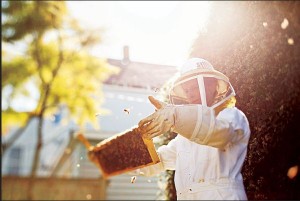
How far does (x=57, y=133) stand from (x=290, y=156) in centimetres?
1943

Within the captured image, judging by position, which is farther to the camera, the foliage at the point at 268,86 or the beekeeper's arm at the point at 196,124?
the foliage at the point at 268,86

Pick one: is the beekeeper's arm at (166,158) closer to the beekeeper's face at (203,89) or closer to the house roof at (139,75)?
the beekeeper's face at (203,89)

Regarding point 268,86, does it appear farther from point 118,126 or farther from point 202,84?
point 118,126

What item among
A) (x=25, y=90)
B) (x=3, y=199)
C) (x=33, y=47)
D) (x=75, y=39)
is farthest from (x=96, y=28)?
(x=3, y=199)

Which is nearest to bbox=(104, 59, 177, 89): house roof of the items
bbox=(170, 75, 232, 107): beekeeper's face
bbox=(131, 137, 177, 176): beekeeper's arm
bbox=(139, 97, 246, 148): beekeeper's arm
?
bbox=(131, 137, 177, 176): beekeeper's arm

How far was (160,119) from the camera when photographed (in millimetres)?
2229

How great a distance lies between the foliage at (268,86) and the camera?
11.6ft

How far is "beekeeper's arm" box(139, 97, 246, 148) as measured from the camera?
215 cm

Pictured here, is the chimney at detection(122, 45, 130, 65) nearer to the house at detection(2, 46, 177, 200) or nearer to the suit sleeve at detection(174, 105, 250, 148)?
the house at detection(2, 46, 177, 200)

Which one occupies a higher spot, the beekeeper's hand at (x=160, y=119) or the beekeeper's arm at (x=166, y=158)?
the beekeeper's hand at (x=160, y=119)

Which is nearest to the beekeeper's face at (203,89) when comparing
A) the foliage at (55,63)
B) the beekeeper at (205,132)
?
the beekeeper at (205,132)

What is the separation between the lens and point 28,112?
1552cm

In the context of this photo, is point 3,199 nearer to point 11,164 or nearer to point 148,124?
point 148,124

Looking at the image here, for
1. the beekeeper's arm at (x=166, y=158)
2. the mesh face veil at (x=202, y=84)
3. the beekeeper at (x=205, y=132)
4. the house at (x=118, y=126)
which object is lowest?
the house at (x=118, y=126)
